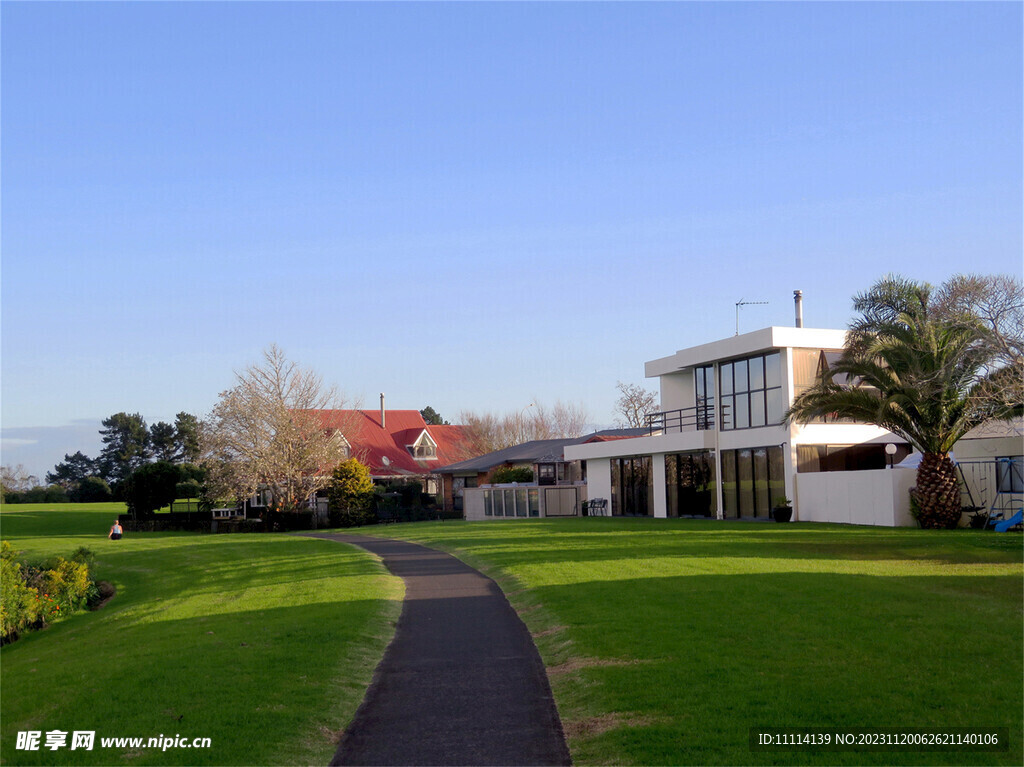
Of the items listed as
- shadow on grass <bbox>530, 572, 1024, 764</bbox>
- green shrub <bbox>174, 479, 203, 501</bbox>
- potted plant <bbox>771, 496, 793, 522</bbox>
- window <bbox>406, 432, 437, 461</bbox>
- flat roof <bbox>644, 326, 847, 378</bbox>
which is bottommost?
shadow on grass <bbox>530, 572, 1024, 764</bbox>

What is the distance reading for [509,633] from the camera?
12.5m

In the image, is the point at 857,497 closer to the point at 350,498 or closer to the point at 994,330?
the point at 994,330

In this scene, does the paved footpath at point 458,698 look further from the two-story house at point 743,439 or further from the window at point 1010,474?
the two-story house at point 743,439

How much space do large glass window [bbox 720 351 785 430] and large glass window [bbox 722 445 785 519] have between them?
1.15 m

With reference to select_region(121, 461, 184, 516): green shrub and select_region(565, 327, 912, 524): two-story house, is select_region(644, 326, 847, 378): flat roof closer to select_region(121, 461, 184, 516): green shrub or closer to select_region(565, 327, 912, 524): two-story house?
select_region(565, 327, 912, 524): two-story house

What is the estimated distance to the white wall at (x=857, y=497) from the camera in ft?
90.5

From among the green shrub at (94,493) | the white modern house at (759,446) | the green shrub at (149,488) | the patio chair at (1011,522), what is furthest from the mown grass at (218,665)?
the green shrub at (94,493)

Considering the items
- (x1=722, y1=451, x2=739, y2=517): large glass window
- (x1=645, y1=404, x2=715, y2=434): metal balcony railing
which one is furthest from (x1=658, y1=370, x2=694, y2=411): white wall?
(x1=722, y1=451, x2=739, y2=517): large glass window

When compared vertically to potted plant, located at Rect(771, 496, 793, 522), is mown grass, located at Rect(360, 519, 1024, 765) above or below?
below

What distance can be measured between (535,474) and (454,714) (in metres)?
41.2

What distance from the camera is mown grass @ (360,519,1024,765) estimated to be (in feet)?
25.0

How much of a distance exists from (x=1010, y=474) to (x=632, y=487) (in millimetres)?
18506

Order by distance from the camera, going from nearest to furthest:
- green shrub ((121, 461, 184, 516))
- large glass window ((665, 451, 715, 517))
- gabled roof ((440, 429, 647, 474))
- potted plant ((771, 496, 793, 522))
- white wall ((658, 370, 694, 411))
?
potted plant ((771, 496, 793, 522)) < large glass window ((665, 451, 715, 517)) < white wall ((658, 370, 694, 411)) < gabled roof ((440, 429, 647, 474)) < green shrub ((121, 461, 184, 516))

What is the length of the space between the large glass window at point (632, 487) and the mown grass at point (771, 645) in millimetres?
20643
